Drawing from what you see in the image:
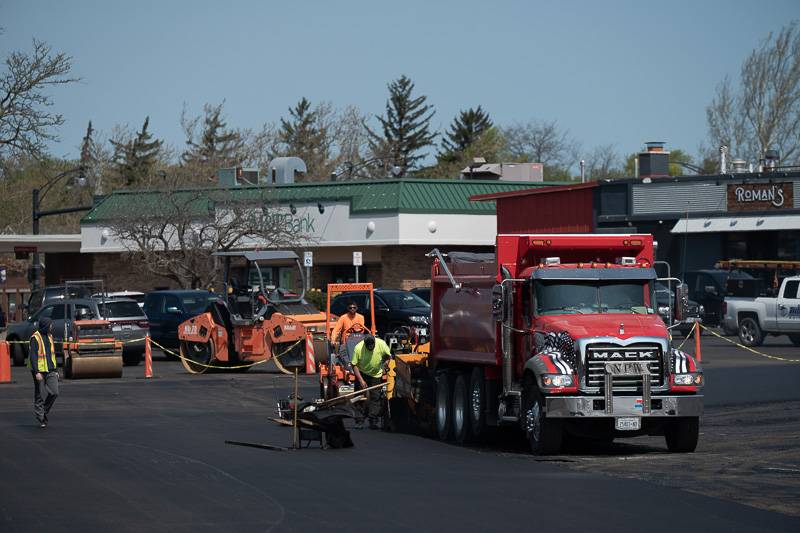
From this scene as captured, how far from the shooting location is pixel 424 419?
21.6 m

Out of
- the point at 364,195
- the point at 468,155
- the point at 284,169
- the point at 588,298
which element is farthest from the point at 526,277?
the point at 468,155

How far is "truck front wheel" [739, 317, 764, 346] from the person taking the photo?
128 feet

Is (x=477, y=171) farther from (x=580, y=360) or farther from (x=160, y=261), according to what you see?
(x=580, y=360)

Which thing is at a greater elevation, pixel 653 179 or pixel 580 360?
pixel 653 179

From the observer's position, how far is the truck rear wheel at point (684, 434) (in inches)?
699

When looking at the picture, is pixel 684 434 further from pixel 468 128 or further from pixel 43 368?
pixel 468 128

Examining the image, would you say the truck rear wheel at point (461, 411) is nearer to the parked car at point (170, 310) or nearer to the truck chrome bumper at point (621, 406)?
the truck chrome bumper at point (621, 406)

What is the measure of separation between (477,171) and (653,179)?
1795 cm

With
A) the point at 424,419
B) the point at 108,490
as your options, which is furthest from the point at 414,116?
the point at 108,490

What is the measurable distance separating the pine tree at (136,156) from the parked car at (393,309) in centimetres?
6240

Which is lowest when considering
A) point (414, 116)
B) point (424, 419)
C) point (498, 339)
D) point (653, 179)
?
point (424, 419)

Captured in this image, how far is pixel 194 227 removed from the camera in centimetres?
5897

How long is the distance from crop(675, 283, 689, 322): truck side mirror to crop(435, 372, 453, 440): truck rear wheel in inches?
157

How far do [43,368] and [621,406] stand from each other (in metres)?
10.1
